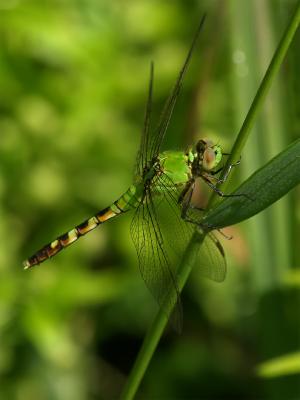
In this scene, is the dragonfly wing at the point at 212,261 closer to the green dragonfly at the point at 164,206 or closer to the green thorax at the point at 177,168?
the green dragonfly at the point at 164,206

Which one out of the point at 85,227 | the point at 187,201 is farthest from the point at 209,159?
the point at 85,227

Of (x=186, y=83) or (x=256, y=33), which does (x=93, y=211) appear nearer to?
(x=186, y=83)

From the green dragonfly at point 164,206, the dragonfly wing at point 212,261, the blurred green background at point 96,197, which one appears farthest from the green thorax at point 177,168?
the blurred green background at point 96,197

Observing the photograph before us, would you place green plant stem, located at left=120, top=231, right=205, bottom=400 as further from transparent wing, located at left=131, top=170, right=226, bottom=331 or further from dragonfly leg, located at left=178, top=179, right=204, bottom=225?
dragonfly leg, located at left=178, top=179, right=204, bottom=225

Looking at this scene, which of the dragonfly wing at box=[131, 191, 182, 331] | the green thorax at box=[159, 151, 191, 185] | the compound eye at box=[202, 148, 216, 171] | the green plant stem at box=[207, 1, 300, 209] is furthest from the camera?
the green thorax at box=[159, 151, 191, 185]

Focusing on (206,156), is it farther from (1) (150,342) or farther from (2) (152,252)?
(1) (150,342)

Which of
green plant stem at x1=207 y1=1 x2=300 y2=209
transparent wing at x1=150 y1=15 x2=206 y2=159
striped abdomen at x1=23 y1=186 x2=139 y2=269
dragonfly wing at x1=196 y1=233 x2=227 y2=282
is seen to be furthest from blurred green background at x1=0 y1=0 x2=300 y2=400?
green plant stem at x1=207 y1=1 x2=300 y2=209

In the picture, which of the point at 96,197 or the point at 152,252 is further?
the point at 96,197
